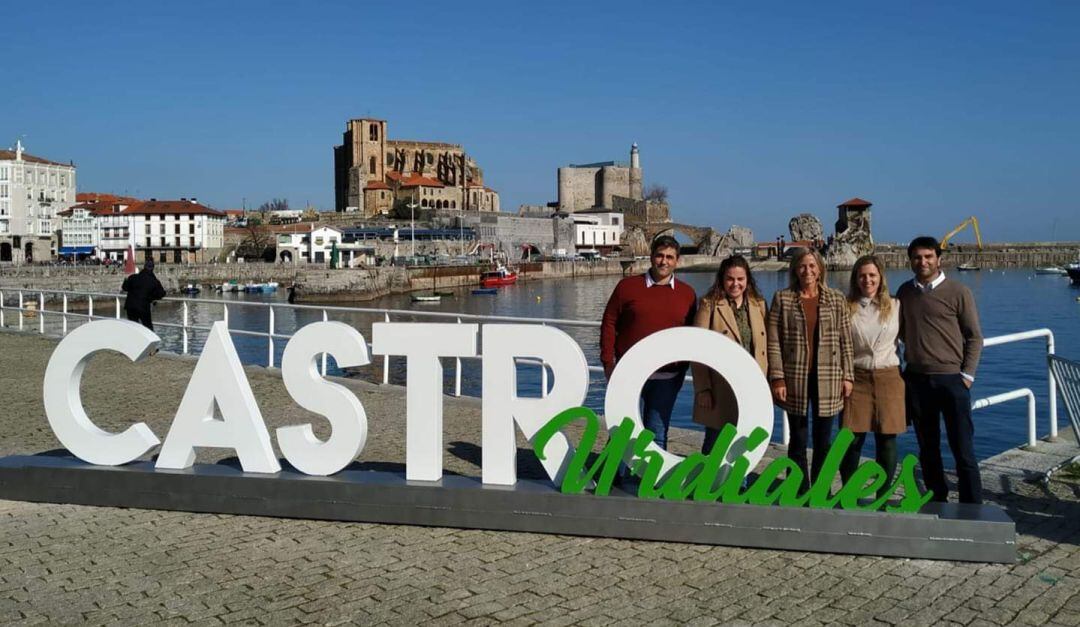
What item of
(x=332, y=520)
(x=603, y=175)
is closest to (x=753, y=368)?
(x=332, y=520)

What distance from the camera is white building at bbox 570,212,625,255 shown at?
13362 cm

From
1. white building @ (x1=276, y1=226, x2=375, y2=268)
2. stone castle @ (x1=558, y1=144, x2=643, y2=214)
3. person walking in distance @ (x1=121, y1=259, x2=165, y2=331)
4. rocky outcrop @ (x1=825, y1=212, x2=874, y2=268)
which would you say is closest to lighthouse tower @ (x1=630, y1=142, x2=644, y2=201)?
stone castle @ (x1=558, y1=144, x2=643, y2=214)

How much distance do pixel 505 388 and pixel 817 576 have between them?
2.05 metres

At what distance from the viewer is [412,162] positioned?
139125 mm

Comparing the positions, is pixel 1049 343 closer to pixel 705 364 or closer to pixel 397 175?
pixel 705 364

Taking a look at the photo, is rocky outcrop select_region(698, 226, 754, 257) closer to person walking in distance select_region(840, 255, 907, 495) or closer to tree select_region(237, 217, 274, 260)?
tree select_region(237, 217, 274, 260)

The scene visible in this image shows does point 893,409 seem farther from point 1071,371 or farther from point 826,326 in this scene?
point 1071,371

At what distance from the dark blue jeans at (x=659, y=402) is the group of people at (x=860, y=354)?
23cm

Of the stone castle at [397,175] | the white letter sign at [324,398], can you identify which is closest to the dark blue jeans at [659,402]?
the white letter sign at [324,398]

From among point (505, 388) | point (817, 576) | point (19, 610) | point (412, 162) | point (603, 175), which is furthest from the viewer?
point (603, 175)

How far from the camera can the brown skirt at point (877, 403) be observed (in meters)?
5.43

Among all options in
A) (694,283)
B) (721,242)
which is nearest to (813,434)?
(694,283)

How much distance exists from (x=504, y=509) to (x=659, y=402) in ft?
3.83

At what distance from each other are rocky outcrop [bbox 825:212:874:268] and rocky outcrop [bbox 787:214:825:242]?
468 inches
